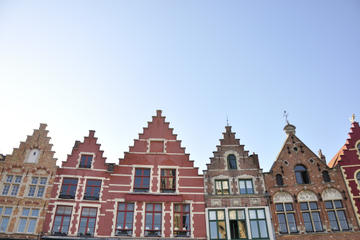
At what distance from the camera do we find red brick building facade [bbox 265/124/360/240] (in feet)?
64.1

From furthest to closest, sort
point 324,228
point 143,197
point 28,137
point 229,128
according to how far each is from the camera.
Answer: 1. point 229,128
2. point 28,137
3. point 143,197
4. point 324,228

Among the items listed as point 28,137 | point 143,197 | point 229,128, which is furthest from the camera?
point 229,128

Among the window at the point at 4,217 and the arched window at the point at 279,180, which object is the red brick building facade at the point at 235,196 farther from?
the window at the point at 4,217

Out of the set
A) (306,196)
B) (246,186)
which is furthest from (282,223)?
(246,186)

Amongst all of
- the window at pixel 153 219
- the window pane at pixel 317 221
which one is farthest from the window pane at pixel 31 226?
the window pane at pixel 317 221

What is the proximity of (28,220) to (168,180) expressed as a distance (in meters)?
10.1

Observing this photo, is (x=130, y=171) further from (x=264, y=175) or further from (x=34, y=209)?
(x=264, y=175)

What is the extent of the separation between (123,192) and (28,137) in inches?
356

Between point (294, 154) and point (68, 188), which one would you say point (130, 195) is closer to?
point (68, 188)

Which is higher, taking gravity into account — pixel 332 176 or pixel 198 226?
pixel 332 176

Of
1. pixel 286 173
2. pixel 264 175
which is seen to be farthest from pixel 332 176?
pixel 264 175

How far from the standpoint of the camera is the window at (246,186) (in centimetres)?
2148

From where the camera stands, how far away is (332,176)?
21.5 m

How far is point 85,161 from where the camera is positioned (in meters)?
22.4
